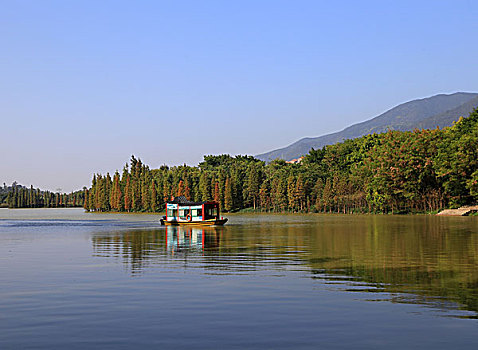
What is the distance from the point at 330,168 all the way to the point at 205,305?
13792cm

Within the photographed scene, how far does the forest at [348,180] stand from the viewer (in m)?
101

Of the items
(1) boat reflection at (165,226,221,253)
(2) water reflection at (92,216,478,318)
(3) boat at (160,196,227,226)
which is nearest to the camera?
(2) water reflection at (92,216,478,318)

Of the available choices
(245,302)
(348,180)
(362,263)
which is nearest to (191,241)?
(362,263)

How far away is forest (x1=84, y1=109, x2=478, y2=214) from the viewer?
101 metres

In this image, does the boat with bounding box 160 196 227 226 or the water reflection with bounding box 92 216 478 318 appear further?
the boat with bounding box 160 196 227 226

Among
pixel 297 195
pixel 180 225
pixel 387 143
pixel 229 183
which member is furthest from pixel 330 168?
pixel 180 225


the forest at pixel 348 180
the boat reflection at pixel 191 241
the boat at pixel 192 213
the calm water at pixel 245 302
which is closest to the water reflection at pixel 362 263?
the calm water at pixel 245 302

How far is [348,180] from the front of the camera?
13338cm

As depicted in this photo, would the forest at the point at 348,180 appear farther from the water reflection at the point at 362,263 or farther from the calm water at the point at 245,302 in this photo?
the calm water at the point at 245,302

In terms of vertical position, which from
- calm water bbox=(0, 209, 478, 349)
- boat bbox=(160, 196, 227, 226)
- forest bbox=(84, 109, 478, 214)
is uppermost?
forest bbox=(84, 109, 478, 214)

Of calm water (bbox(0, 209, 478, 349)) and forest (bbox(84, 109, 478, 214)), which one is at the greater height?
forest (bbox(84, 109, 478, 214))

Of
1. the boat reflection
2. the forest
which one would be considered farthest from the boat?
the forest

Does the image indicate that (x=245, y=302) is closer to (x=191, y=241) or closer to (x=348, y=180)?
(x=191, y=241)

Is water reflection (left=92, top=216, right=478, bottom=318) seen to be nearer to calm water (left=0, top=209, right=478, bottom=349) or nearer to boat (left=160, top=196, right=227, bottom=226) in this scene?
calm water (left=0, top=209, right=478, bottom=349)
